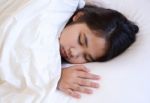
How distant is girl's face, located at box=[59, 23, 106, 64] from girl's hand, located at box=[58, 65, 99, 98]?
68mm

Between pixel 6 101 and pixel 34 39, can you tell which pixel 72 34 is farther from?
pixel 6 101

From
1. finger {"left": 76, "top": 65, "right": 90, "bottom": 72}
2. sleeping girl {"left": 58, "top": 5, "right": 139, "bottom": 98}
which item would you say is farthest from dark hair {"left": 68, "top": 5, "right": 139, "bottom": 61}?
finger {"left": 76, "top": 65, "right": 90, "bottom": 72}

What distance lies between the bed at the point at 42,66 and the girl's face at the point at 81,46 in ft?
0.17

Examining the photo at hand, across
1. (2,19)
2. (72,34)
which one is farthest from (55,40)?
(2,19)

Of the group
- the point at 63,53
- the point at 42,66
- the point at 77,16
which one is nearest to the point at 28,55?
the point at 42,66

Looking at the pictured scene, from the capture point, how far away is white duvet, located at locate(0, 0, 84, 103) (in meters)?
0.81

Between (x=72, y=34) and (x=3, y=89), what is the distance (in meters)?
0.30

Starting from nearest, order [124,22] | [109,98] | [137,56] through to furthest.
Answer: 1. [109,98]
2. [137,56]
3. [124,22]

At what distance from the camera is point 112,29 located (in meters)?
0.97

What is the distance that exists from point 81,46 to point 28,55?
0.68 feet

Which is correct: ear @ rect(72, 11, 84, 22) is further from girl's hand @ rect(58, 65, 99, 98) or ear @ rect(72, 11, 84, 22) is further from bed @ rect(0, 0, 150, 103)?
girl's hand @ rect(58, 65, 99, 98)

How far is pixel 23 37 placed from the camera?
2.81 ft

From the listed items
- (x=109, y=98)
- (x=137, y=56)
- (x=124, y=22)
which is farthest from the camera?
(x=124, y=22)

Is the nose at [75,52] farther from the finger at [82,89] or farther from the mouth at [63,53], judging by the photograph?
the finger at [82,89]
